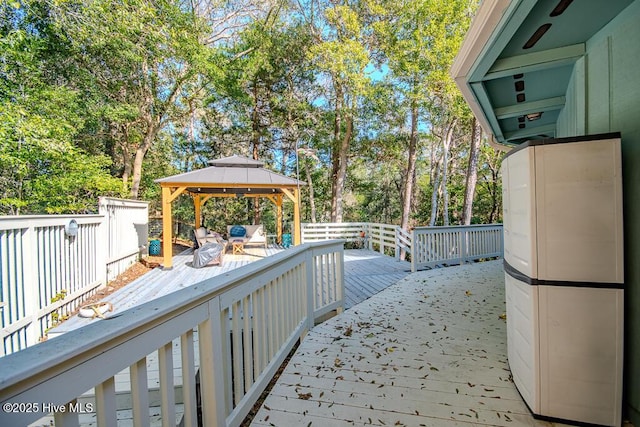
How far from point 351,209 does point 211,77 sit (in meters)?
10.8

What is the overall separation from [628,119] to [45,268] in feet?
20.1

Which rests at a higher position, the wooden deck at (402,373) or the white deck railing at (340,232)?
the white deck railing at (340,232)

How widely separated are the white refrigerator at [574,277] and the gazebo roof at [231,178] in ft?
22.9

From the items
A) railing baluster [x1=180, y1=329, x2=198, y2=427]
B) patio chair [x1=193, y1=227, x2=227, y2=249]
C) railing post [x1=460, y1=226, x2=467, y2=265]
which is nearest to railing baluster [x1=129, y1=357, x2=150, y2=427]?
railing baluster [x1=180, y1=329, x2=198, y2=427]

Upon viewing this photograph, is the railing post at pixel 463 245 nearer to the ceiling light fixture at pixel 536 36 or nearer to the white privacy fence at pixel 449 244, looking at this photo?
the white privacy fence at pixel 449 244

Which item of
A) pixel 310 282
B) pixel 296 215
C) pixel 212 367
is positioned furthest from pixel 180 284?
pixel 212 367

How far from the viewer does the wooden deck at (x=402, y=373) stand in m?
1.83

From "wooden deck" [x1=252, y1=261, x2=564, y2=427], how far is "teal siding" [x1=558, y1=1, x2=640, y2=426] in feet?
2.22

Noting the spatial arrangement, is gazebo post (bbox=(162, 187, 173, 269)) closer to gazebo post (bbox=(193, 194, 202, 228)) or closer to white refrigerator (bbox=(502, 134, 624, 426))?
gazebo post (bbox=(193, 194, 202, 228))

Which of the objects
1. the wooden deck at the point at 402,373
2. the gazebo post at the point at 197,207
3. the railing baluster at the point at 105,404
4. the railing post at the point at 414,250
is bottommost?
the wooden deck at the point at 402,373

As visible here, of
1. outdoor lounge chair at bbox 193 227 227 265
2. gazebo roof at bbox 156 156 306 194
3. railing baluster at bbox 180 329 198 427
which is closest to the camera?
railing baluster at bbox 180 329 198 427

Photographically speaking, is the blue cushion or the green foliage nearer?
the green foliage

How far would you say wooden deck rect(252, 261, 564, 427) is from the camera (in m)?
1.83

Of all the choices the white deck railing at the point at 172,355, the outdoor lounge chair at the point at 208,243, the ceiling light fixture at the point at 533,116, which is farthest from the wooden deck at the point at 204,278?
the ceiling light fixture at the point at 533,116
